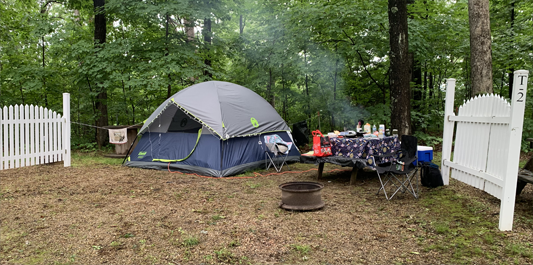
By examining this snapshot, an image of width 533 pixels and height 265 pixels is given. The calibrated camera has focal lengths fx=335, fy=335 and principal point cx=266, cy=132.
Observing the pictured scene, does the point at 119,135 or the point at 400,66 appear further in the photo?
the point at 119,135

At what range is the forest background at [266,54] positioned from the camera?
28.1ft

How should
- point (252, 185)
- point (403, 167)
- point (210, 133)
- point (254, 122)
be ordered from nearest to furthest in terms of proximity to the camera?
point (403, 167) → point (252, 185) → point (210, 133) → point (254, 122)

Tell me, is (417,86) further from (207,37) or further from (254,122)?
(207,37)

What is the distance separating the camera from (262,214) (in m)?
3.87

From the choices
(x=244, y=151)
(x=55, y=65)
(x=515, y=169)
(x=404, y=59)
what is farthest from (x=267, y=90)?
(x=515, y=169)

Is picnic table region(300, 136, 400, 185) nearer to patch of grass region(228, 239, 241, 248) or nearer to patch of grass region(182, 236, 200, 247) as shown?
patch of grass region(228, 239, 241, 248)

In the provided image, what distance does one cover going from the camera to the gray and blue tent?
637cm

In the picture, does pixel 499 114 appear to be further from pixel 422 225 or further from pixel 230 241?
pixel 230 241

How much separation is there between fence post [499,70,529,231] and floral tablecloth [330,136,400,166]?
192 centimetres

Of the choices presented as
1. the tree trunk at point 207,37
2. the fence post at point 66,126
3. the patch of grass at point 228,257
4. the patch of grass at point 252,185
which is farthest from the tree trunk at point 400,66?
the fence post at point 66,126

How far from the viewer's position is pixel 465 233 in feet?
10.3

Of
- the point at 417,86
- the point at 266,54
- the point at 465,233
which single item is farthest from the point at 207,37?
the point at 465,233

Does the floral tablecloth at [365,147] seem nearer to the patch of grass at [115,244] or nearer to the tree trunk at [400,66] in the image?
the tree trunk at [400,66]

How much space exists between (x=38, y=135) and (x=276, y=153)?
4.50 m
